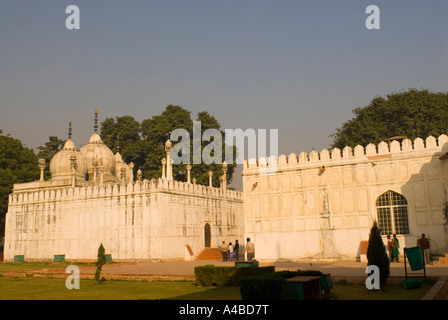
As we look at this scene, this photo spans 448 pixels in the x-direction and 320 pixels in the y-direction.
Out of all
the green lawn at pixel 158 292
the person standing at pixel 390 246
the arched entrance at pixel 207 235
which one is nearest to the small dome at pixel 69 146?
the arched entrance at pixel 207 235

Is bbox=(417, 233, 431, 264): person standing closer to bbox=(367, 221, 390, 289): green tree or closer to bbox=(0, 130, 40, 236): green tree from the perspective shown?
bbox=(367, 221, 390, 289): green tree

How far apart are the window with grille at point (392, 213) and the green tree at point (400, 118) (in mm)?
19021

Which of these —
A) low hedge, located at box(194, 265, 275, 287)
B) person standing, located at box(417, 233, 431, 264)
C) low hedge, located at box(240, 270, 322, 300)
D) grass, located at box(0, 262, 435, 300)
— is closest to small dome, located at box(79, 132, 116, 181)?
grass, located at box(0, 262, 435, 300)

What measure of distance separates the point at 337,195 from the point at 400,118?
21.8m

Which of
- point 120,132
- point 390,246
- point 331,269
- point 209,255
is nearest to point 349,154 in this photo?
point 390,246

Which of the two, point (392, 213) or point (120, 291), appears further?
point (392, 213)

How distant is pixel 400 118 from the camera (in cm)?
4416

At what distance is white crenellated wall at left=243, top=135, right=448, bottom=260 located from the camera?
78.6ft

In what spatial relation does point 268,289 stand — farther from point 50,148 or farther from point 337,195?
point 50,148

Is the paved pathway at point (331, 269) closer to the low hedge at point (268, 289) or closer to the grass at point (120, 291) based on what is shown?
the grass at point (120, 291)

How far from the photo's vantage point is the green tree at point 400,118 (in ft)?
138
